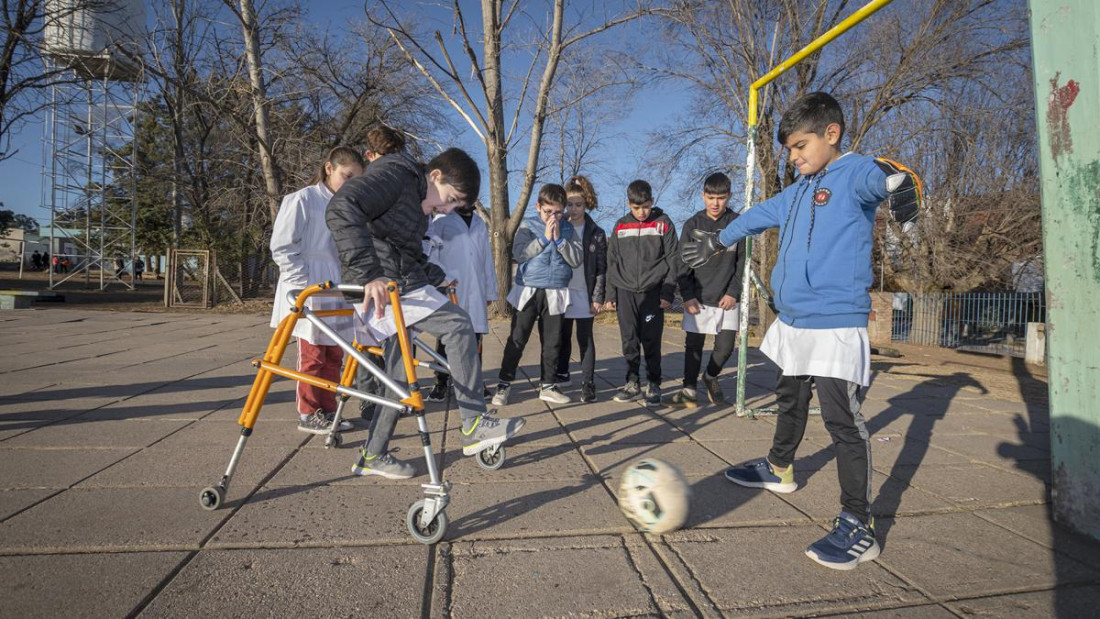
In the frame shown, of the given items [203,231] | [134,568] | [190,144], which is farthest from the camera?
[190,144]

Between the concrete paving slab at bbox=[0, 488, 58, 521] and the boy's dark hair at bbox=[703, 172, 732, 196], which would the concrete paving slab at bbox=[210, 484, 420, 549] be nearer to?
the concrete paving slab at bbox=[0, 488, 58, 521]

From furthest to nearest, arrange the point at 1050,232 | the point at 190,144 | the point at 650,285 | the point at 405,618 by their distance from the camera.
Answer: the point at 190,144, the point at 650,285, the point at 1050,232, the point at 405,618

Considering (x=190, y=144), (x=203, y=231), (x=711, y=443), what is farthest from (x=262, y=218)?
(x=711, y=443)

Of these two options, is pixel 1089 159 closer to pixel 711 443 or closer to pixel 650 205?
pixel 711 443

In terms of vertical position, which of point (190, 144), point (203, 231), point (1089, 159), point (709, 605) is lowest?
point (709, 605)

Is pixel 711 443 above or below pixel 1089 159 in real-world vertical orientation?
below

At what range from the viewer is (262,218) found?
70.8 ft

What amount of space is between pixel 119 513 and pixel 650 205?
410cm

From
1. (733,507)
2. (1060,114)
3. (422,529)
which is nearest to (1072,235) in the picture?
(1060,114)

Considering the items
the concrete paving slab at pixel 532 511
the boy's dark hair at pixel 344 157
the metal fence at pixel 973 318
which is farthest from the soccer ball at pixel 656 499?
the metal fence at pixel 973 318

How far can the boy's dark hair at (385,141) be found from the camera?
3.62 m

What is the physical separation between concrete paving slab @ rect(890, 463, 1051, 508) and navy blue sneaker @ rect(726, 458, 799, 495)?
0.71 m

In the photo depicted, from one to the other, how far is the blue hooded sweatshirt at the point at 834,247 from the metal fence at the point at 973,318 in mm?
18963

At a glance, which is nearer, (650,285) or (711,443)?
(711,443)
